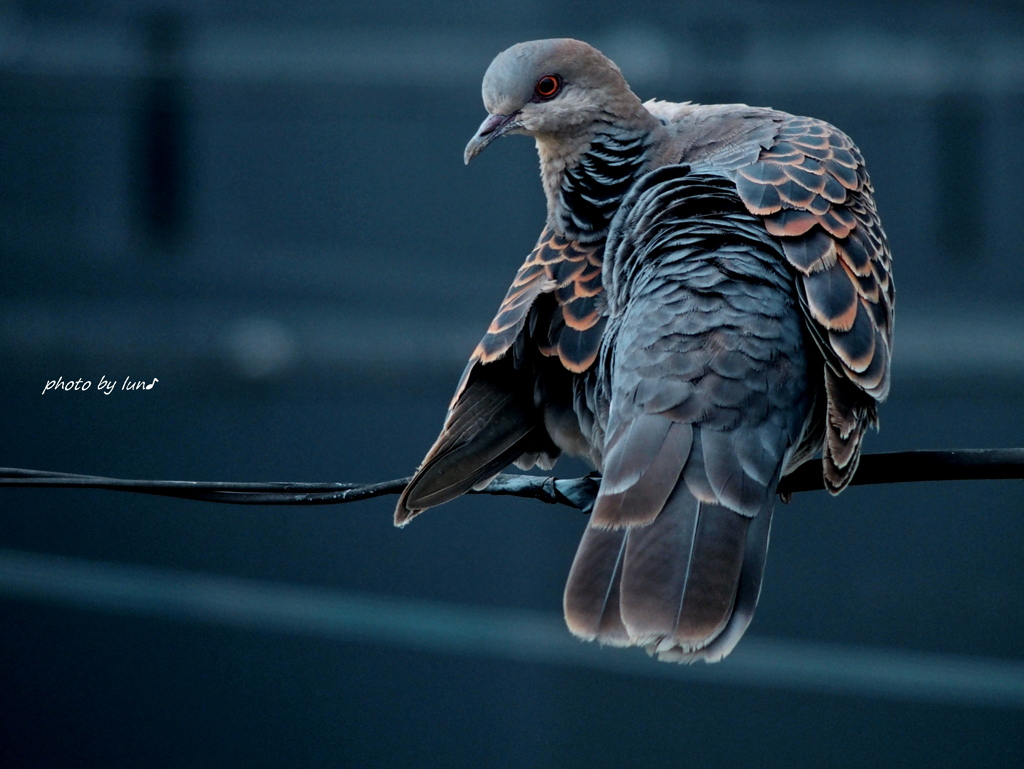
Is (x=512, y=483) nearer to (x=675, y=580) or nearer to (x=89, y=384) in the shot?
(x=675, y=580)

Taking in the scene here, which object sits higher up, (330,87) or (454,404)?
(454,404)

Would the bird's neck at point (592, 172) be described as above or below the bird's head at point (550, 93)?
below

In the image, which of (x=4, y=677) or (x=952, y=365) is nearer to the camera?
(x=952, y=365)

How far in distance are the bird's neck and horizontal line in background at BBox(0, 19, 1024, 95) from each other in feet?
15.7

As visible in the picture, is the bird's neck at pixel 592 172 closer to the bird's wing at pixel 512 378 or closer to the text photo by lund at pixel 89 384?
the bird's wing at pixel 512 378

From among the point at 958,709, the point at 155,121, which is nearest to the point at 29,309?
the point at 155,121

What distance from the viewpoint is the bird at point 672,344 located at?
7.54 feet

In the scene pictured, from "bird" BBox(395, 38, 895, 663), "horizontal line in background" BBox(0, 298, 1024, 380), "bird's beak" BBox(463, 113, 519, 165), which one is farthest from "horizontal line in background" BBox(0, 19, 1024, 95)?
"bird's beak" BBox(463, 113, 519, 165)

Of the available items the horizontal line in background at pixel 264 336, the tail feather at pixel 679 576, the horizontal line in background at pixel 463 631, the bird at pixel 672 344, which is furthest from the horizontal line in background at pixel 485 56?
the tail feather at pixel 679 576

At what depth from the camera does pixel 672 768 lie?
8.05m

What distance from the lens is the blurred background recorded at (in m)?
7.75

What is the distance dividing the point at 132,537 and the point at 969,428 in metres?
6.07

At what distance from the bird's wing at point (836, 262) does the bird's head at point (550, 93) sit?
0.56m

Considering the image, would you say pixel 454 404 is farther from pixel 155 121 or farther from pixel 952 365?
pixel 155 121
